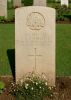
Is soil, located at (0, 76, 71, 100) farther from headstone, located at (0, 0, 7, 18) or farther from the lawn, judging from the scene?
headstone, located at (0, 0, 7, 18)

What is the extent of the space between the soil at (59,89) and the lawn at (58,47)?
608 mm

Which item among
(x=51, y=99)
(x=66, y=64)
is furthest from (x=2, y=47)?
(x=51, y=99)

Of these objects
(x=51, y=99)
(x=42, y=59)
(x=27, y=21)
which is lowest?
(x=51, y=99)

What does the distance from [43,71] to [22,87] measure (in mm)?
704

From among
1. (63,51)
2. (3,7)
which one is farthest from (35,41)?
(3,7)

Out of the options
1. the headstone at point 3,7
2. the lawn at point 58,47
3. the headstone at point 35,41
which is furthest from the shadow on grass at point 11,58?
the headstone at point 3,7

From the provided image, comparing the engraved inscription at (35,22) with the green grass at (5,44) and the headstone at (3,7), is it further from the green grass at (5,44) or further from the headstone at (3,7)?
the headstone at (3,7)

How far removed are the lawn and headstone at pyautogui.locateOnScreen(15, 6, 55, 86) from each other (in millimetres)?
1110

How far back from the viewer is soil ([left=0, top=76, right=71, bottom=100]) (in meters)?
7.21

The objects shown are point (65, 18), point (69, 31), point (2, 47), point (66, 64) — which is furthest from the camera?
point (65, 18)

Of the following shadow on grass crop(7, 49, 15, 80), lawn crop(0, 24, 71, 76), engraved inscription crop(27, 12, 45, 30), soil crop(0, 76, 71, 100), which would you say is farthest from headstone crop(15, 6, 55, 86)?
shadow on grass crop(7, 49, 15, 80)

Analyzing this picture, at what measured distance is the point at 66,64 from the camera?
380 inches

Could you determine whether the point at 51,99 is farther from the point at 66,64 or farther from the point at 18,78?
the point at 66,64

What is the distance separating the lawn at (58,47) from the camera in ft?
30.0
